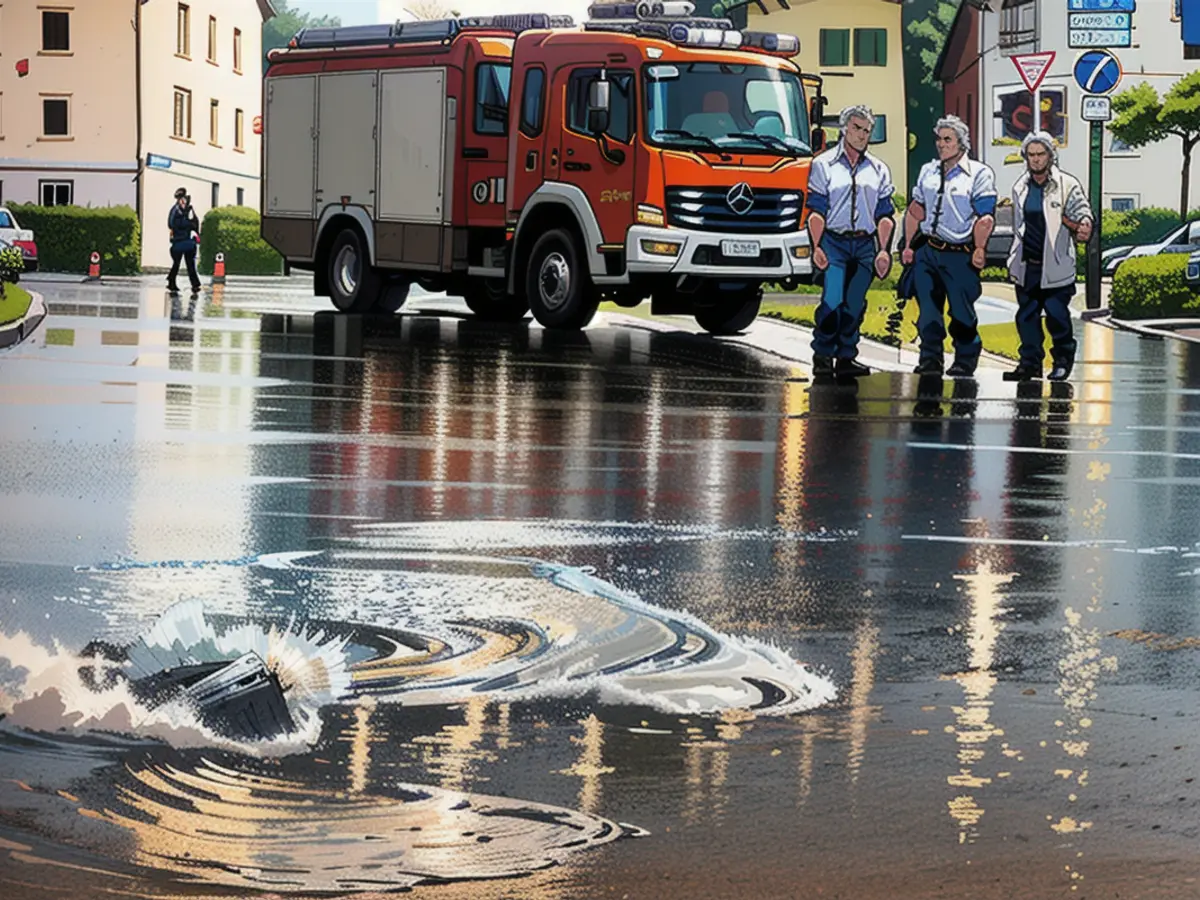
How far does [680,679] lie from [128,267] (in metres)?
54.5

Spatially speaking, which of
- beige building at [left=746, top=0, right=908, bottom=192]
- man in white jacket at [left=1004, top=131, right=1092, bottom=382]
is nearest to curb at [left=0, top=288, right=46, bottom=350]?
man in white jacket at [left=1004, top=131, right=1092, bottom=382]

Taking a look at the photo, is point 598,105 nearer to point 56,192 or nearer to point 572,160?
point 572,160

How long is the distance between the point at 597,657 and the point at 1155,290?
23.7 meters

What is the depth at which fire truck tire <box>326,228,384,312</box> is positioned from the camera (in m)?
29.5

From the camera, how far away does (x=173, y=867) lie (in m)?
4.98

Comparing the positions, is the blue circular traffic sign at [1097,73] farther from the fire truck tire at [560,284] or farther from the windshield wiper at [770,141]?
the fire truck tire at [560,284]

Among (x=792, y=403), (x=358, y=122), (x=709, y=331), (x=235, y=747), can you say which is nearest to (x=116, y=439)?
(x=792, y=403)

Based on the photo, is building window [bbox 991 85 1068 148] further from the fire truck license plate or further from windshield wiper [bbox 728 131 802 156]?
the fire truck license plate

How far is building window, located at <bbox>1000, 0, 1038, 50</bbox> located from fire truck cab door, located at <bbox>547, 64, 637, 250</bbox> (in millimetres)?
48769

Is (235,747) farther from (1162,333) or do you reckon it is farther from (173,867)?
(1162,333)

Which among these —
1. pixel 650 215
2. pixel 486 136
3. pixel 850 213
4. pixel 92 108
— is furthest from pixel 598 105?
pixel 92 108

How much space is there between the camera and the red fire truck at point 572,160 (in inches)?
977

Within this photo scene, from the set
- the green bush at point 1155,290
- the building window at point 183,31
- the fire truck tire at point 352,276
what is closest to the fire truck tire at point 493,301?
the fire truck tire at point 352,276

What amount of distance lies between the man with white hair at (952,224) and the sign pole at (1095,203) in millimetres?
11685
